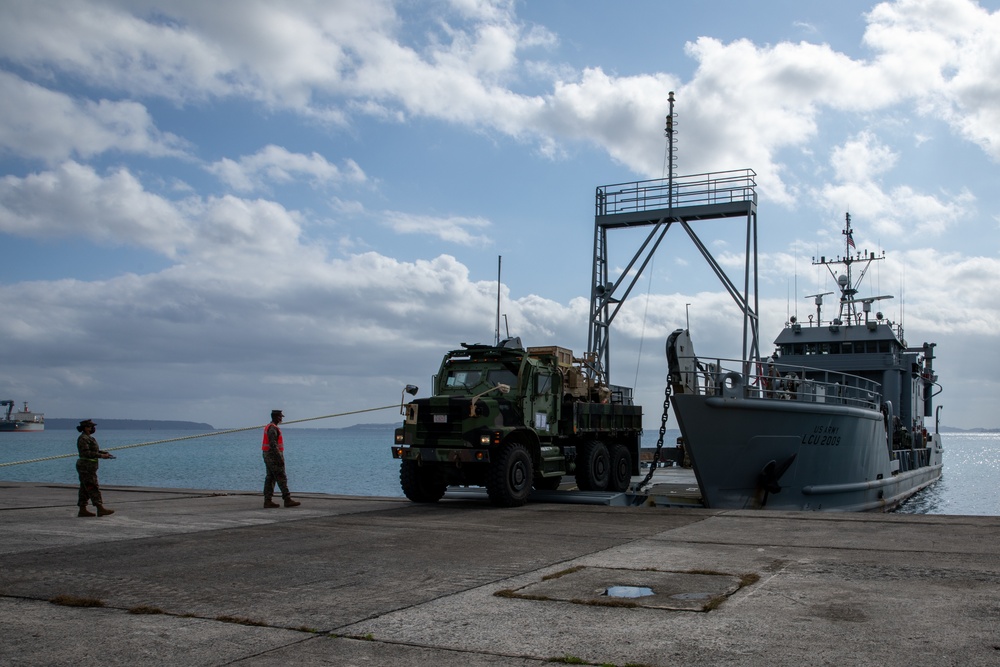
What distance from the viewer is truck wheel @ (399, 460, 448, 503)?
553 inches

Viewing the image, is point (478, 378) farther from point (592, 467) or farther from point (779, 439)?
point (779, 439)

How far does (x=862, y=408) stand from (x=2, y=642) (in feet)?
57.3

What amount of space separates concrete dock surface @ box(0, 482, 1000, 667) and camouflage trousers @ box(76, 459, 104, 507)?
87 centimetres

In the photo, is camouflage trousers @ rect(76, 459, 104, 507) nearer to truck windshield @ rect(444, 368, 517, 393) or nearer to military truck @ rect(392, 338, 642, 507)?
military truck @ rect(392, 338, 642, 507)

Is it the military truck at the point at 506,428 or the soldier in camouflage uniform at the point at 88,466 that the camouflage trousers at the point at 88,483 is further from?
the military truck at the point at 506,428

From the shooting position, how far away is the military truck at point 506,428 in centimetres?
1302

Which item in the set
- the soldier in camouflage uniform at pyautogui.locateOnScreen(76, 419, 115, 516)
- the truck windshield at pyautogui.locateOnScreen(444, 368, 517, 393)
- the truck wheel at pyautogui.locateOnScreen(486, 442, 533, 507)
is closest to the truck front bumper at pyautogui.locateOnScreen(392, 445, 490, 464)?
the truck wheel at pyautogui.locateOnScreen(486, 442, 533, 507)

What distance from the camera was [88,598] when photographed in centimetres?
600

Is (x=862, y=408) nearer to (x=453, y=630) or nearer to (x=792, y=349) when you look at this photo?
(x=792, y=349)

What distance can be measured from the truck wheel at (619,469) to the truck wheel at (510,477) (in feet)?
10.6

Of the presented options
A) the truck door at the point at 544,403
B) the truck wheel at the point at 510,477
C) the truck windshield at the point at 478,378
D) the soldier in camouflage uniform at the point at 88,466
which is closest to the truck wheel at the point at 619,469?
the truck door at the point at 544,403

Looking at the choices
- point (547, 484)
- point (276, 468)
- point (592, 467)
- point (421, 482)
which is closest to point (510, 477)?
point (421, 482)

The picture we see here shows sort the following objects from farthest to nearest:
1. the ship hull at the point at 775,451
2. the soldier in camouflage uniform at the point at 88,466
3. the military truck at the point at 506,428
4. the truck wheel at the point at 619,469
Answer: the truck wheel at the point at 619,469
the ship hull at the point at 775,451
the military truck at the point at 506,428
the soldier in camouflage uniform at the point at 88,466

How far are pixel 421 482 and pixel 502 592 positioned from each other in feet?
Answer: 26.9
